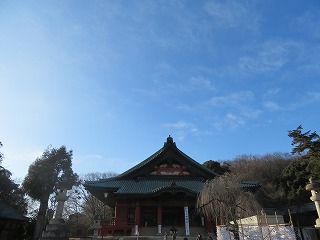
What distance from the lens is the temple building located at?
19.7m

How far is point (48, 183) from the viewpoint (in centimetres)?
3706

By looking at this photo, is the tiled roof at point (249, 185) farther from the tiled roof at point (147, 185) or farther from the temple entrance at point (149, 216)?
the temple entrance at point (149, 216)

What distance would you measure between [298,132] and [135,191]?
21.2m

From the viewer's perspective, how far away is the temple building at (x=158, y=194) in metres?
19.7

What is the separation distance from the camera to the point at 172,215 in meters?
22.0

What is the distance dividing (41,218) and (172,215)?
69.4ft

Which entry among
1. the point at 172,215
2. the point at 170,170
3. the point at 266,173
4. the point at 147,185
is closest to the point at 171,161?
the point at 170,170

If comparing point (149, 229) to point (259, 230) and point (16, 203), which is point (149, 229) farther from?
point (16, 203)

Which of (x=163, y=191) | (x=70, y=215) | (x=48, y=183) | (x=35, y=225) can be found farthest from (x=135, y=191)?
(x=70, y=215)

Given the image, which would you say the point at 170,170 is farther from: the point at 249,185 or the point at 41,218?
the point at 41,218

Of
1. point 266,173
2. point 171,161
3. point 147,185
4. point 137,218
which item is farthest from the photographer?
point 266,173

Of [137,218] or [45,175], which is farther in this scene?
[45,175]

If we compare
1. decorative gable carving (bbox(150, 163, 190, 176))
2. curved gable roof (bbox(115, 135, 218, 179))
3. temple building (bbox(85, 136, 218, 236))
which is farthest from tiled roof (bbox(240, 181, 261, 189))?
decorative gable carving (bbox(150, 163, 190, 176))

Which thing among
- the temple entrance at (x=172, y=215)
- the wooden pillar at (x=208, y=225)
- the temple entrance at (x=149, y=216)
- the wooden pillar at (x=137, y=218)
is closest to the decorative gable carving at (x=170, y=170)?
the temple entrance at (x=172, y=215)
